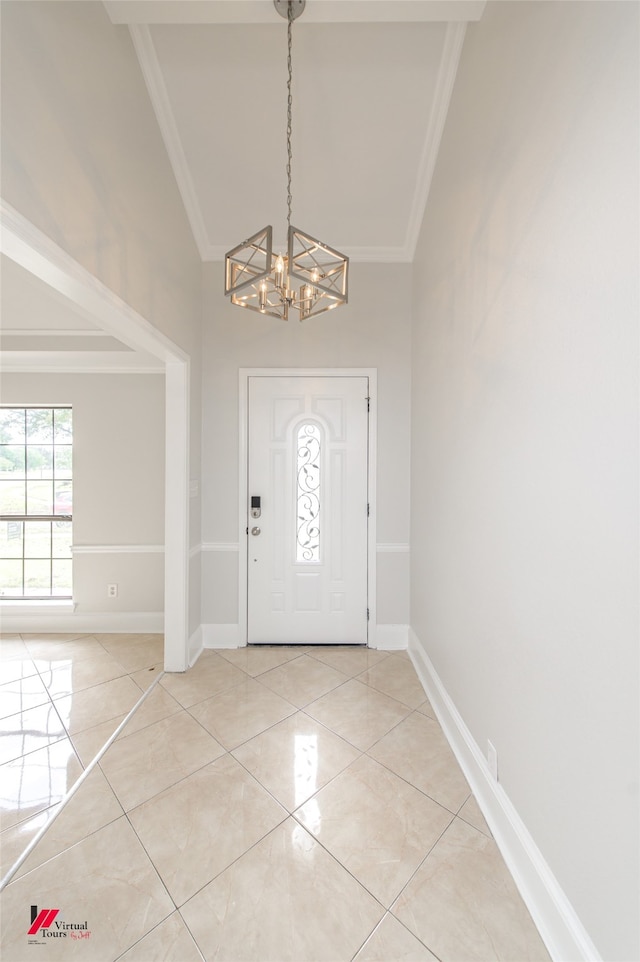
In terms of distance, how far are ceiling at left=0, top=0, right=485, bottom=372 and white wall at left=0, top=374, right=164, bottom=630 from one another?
35 cm

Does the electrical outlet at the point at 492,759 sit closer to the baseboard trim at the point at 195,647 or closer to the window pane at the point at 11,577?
the baseboard trim at the point at 195,647

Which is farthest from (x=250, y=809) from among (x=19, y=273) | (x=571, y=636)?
(x=19, y=273)

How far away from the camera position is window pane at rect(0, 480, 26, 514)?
3414 millimetres

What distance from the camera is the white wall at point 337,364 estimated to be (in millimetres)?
2861

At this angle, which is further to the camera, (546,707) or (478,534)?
(478,534)

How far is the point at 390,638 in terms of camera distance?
2912mm

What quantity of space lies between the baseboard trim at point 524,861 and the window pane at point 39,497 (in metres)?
3.62

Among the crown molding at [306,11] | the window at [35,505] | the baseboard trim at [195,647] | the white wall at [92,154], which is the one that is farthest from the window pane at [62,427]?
the crown molding at [306,11]

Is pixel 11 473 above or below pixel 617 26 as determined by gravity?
below

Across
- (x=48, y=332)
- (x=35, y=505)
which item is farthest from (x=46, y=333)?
(x=35, y=505)

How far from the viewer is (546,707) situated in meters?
1.14

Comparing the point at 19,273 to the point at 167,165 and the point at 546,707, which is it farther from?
the point at 546,707

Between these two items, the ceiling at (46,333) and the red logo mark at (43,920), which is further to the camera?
the ceiling at (46,333)

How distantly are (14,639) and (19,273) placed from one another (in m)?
2.81
